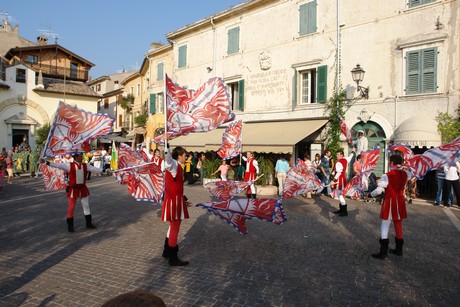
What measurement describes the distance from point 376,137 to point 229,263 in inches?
445

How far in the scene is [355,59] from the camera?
49.9 ft

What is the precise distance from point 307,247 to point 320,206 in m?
5.13

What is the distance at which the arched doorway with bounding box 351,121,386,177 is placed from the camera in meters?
14.3

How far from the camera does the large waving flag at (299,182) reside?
24.4ft

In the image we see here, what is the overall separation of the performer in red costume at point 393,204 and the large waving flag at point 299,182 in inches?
69.9

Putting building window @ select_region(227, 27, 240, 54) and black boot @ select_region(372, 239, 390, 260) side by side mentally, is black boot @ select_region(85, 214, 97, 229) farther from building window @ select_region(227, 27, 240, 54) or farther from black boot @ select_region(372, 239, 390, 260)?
building window @ select_region(227, 27, 240, 54)

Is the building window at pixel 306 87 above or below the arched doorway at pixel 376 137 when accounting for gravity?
above

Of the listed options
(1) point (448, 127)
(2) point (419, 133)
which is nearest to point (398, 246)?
(2) point (419, 133)

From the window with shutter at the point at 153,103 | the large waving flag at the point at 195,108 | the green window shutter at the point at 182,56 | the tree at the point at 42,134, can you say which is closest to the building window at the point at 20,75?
the tree at the point at 42,134

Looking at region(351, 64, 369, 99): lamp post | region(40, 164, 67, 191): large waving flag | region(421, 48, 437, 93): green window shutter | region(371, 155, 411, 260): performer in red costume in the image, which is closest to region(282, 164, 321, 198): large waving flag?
region(371, 155, 411, 260): performer in red costume

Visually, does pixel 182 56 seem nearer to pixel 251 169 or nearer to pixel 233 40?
pixel 233 40

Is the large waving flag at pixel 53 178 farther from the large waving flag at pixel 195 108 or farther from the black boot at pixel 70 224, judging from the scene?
the large waving flag at pixel 195 108

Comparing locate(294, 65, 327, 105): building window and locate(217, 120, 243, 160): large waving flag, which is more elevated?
locate(294, 65, 327, 105): building window

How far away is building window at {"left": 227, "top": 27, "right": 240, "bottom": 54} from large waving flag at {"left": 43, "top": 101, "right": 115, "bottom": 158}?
1439 centimetres
